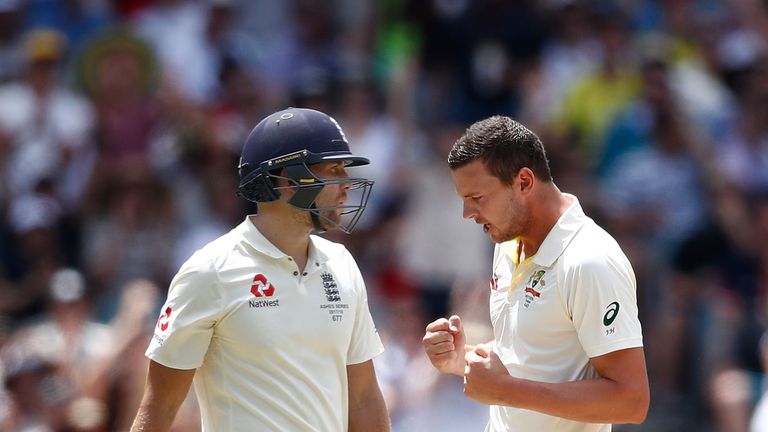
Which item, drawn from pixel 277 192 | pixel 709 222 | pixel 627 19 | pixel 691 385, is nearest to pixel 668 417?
pixel 691 385

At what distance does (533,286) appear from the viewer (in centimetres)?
486

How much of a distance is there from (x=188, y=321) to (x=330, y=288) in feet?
2.05

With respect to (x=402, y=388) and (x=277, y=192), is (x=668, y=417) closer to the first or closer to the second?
(x=402, y=388)

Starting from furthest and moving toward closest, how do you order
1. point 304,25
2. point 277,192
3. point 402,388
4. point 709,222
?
point 304,25 < point 709,222 < point 402,388 < point 277,192

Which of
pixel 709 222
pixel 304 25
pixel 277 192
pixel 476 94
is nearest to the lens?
pixel 277 192

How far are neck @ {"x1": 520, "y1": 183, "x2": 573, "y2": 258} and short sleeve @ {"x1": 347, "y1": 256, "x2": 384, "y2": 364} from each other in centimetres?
74

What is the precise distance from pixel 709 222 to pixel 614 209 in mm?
742

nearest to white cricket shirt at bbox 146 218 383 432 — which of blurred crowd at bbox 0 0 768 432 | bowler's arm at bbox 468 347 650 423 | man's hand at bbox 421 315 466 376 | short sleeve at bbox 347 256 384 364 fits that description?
short sleeve at bbox 347 256 384 364

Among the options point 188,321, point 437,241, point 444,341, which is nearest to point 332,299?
point 444,341

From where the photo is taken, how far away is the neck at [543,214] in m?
4.91

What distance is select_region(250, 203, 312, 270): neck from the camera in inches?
197

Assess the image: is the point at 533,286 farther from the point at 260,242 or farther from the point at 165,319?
the point at 165,319

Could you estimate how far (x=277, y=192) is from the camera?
4.96 metres

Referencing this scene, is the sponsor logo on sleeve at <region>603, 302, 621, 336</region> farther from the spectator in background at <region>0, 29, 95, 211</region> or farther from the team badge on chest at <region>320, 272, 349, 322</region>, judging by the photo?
the spectator in background at <region>0, 29, 95, 211</region>
